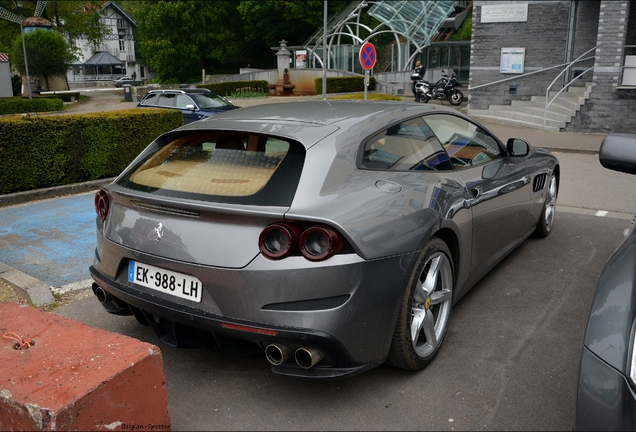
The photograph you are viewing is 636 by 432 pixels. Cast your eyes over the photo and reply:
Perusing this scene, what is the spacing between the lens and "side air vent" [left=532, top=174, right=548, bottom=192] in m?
5.53

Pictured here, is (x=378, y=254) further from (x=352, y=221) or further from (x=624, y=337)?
(x=624, y=337)

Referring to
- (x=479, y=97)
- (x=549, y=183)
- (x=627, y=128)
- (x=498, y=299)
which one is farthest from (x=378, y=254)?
(x=479, y=97)

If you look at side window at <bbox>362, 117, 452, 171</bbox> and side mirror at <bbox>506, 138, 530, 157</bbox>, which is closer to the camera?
side window at <bbox>362, 117, 452, 171</bbox>

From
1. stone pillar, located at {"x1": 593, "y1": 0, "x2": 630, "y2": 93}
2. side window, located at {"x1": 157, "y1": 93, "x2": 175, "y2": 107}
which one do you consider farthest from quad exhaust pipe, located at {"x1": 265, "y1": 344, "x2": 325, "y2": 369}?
stone pillar, located at {"x1": 593, "y1": 0, "x2": 630, "y2": 93}

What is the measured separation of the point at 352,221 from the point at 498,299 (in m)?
2.12

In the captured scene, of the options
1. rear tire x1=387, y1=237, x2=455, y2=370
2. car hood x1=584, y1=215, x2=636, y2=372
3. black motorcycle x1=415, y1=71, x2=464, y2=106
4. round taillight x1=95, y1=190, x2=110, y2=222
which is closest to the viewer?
car hood x1=584, y1=215, x2=636, y2=372

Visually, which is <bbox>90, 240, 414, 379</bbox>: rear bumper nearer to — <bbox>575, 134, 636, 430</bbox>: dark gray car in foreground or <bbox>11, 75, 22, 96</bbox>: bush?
<bbox>575, 134, 636, 430</bbox>: dark gray car in foreground

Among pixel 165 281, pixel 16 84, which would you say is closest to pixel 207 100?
pixel 165 281

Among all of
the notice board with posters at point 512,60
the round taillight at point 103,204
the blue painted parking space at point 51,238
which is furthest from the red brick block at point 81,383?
the notice board with posters at point 512,60

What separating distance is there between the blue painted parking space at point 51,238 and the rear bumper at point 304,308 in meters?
2.69

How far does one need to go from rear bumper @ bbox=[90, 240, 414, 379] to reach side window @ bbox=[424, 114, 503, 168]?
4.62ft

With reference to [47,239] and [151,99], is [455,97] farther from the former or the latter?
[47,239]

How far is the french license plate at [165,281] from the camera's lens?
317 cm

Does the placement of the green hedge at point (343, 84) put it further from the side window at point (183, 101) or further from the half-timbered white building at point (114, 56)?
the half-timbered white building at point (114, 56)
